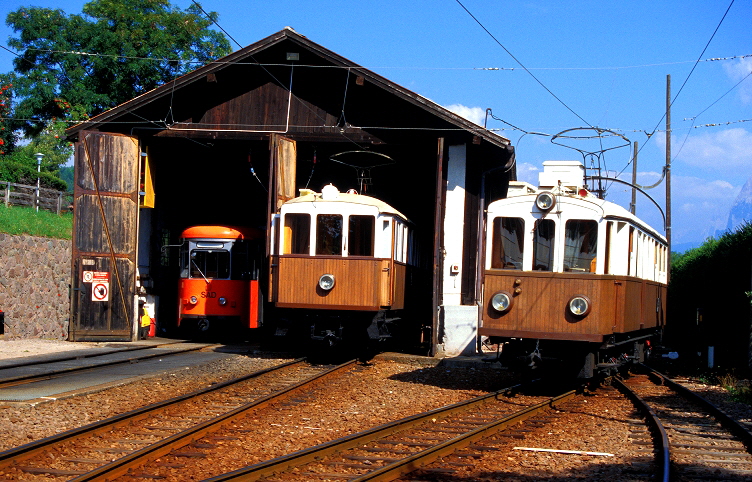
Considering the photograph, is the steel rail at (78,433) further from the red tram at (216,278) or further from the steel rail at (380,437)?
the red tram at (216,278)

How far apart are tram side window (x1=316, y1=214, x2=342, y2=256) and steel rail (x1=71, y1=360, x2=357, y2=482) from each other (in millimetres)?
4728

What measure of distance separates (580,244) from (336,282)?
5248mm

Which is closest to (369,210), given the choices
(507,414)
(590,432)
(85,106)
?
(507,414)

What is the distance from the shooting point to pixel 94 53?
117 feet

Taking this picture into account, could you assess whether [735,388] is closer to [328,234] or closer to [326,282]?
[326,282]

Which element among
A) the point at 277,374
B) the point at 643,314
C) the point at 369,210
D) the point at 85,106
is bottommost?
the point at 277,374

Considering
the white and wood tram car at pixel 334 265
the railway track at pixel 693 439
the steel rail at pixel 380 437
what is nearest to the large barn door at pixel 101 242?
the white and wood tram car at pixel 334 265

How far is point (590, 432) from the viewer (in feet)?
30.5

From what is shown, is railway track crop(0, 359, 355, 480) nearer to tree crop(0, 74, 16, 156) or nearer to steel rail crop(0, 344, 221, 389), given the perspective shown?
steel rail crop(0, 344, 221, 389)

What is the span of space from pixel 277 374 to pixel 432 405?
12.6 ft

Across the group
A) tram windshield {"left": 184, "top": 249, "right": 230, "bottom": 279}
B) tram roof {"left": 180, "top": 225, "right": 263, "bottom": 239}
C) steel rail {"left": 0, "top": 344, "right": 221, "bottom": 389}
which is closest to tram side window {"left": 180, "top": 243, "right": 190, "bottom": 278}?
tram windshield {"left": 184, "top": 249, "right": 230, "bottom": 279}

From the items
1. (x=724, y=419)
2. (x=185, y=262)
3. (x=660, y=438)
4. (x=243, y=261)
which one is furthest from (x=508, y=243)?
(x=185, y=262)

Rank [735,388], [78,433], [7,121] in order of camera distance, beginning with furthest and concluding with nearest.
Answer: [7,121], [735,388], [78,433]

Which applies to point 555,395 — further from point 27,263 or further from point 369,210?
point 27,263
